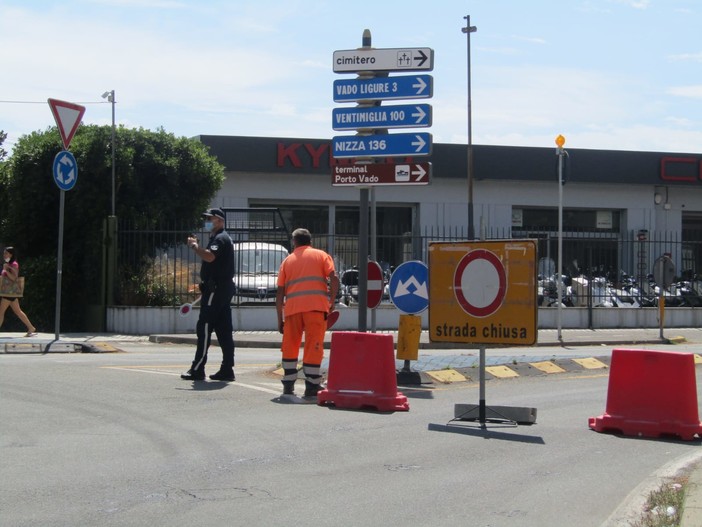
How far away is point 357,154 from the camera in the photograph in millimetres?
12414

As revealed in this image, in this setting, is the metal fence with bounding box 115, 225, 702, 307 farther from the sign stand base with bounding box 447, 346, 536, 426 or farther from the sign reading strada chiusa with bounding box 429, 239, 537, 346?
the sign stand base with bounding box 447, 346, 536, 426

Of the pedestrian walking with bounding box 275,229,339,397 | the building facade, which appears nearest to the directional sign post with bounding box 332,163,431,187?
the pedestrian walking with bounding box 275,229,339,397

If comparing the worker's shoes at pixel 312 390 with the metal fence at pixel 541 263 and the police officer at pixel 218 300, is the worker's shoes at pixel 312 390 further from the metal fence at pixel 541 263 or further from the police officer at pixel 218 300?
the metal fence at pixel 541 263

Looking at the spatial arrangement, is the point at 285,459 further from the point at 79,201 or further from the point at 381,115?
the point at 79,201

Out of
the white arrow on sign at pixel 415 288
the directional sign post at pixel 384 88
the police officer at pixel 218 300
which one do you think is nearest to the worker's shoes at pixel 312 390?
the police officer at pixel 218 300

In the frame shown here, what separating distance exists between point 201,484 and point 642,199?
3779cm

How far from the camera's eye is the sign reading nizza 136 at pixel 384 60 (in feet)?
39.5

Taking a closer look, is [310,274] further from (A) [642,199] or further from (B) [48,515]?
(A) [642,199]

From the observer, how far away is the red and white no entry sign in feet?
28.6

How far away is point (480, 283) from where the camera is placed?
881cm

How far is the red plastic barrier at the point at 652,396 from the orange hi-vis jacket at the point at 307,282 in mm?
3003

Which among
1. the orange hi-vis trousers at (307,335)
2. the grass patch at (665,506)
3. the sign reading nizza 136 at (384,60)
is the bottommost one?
the grass patch at (665,506)

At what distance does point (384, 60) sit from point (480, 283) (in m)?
4.31

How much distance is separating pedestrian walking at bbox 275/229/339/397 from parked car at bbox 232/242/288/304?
35.2 ft
